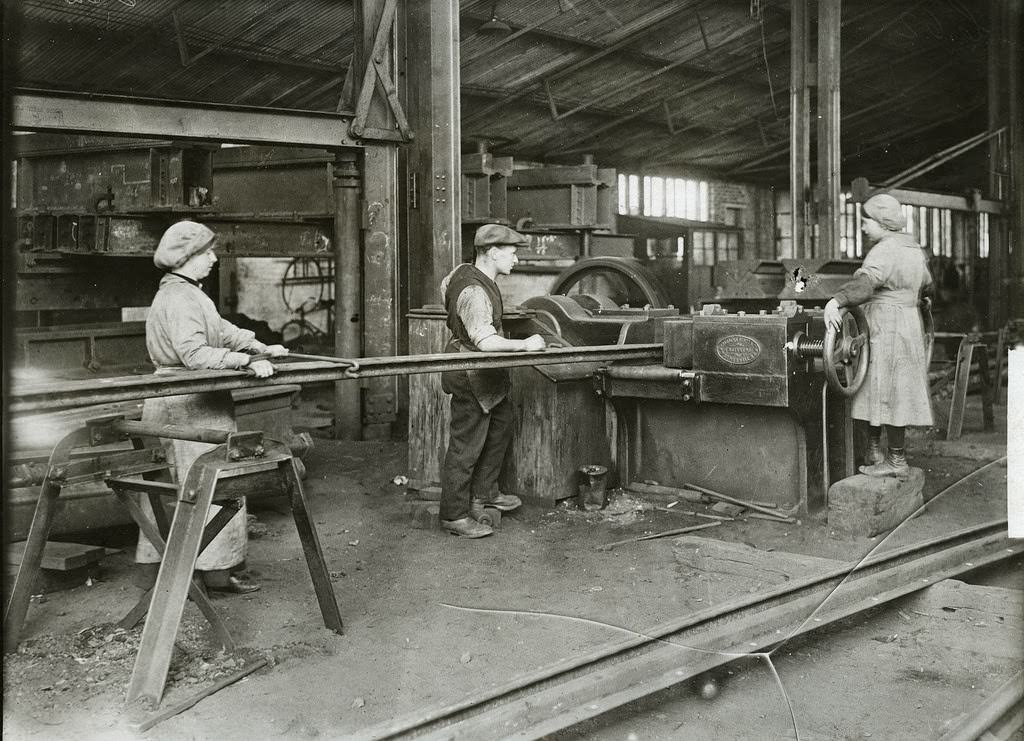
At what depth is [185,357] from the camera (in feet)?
11.5

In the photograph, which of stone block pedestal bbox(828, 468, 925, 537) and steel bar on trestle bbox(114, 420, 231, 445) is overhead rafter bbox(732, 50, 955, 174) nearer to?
stone block pedestal bbox(828, 468, 925, 537)

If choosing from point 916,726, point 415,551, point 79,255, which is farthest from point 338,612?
point 79,255

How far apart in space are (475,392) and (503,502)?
0.72 meters

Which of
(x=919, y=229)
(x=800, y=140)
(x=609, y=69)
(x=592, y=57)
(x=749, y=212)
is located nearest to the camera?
(x=800, y=140)

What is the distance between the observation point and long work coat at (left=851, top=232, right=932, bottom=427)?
501 cm

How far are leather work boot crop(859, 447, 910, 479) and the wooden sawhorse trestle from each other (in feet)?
9.75

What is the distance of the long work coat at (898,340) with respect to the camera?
5.01 meters

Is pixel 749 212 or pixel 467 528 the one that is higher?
pixel 749 212

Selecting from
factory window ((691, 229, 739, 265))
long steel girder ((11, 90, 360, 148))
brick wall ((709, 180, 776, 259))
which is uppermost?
brick wall ((709, 180, 776, 259))

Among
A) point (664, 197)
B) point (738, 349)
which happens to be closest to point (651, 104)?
point (664, 197)

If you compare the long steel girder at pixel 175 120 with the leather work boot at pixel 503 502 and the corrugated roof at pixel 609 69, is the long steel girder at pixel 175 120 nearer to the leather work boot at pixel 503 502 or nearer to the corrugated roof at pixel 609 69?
the corrugated roof at pixel 609 69

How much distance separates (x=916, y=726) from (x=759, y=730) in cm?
48

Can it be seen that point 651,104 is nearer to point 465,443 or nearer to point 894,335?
point 894,335

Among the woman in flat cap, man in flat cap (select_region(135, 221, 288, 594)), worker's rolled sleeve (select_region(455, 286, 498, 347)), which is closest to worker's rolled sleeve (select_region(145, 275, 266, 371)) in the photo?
man in flat cap (select_region(135, 221, 288, 594))
